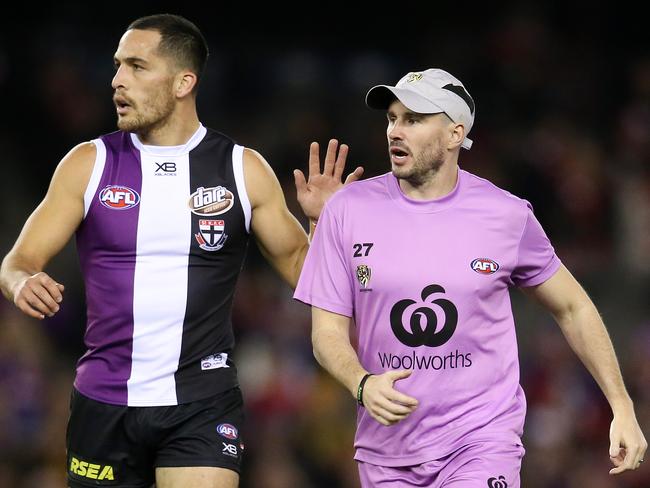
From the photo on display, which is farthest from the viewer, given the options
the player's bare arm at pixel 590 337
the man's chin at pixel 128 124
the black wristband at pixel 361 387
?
the man's chin at pixel 128 124

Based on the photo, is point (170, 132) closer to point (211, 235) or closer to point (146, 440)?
point (211, 235)

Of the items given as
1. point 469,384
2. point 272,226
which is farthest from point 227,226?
point 469,384

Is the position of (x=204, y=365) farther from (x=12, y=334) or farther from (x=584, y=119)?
(x=584, y=119)

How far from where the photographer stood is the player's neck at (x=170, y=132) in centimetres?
599

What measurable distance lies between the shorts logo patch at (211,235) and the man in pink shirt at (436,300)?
414 millimetres

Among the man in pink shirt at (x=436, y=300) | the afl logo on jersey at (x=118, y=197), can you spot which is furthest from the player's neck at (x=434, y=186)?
the afl logo on jersey at (x=118, y=197)

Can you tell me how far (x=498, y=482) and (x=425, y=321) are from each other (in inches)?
29.0

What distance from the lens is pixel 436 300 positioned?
5.54m

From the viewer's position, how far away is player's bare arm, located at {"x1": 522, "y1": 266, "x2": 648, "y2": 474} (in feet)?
18.5

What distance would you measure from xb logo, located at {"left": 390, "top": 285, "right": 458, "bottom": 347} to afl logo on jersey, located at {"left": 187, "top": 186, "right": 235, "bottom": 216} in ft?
3.07

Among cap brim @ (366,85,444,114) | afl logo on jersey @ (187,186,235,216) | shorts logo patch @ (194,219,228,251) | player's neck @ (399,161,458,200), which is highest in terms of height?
cap brim @ (366,85,444,114)

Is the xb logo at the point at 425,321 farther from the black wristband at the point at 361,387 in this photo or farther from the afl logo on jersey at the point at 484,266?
the black wristband at the point at 361,387

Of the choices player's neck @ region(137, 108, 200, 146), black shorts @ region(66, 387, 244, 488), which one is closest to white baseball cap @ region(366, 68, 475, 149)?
player's neck @ region(137, 108, 200, 146)

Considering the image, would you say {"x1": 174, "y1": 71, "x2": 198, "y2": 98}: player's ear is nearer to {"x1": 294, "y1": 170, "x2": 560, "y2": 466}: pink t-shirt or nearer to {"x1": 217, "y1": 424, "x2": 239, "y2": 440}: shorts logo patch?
{"x1": 294, "y1": 170, "x2": 560, "y2": 466}: pink t-shirt
